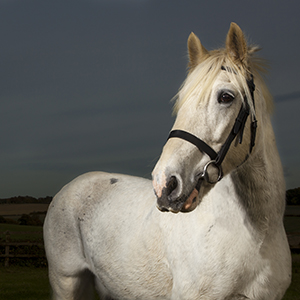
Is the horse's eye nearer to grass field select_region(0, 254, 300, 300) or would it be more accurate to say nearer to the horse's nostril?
the horse's nostril

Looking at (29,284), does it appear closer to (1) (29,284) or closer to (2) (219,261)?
(1) (29,284)

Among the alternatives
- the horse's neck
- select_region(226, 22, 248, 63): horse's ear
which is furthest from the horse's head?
the horse's neck

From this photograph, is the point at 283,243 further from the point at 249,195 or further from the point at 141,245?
the point at 141,245

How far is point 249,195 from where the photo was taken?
9.82 feet

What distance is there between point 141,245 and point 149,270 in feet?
0.93

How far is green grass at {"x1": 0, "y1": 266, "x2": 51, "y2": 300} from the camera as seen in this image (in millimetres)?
10023

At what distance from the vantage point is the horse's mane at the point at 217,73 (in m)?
2.72

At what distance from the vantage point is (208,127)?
2.60 m

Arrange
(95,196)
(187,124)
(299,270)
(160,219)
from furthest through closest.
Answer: (299,270), (95,196), (160,219), (187,124)

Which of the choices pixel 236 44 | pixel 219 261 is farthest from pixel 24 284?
pixel 236 44

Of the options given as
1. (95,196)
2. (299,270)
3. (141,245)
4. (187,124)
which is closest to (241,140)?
(187,124)

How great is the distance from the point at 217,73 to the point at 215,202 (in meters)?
1.17

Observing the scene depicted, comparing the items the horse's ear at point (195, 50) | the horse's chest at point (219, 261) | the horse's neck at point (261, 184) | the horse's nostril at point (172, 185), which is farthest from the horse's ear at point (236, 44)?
the horse's chest at point (219, 261)

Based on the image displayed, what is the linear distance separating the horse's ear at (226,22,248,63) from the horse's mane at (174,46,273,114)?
0.05m
